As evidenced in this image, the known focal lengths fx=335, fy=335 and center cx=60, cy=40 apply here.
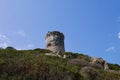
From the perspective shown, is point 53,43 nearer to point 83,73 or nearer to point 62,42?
point 62,42

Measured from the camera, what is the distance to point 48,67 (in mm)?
23344

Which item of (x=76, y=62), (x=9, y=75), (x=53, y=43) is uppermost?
(x=53, y=43)

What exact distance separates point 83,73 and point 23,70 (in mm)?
5353

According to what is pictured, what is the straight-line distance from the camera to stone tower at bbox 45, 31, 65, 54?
220 feet

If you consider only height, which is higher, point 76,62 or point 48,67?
point 76,62

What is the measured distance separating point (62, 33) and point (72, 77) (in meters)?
48.2

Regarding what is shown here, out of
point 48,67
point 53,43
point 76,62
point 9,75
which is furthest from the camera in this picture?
point 53,43

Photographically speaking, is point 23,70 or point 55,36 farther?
point 55,36

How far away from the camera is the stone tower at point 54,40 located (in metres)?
67.1

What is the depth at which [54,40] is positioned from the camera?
→ 6875cm

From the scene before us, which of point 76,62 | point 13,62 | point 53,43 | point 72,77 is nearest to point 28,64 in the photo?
point 13,62

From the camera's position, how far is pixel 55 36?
227 feet

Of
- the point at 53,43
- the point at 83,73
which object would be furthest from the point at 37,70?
the point at 53,43

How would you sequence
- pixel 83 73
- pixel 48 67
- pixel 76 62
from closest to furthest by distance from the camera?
pixel 48 67 < pixel 83 73 < pixel 76 62
